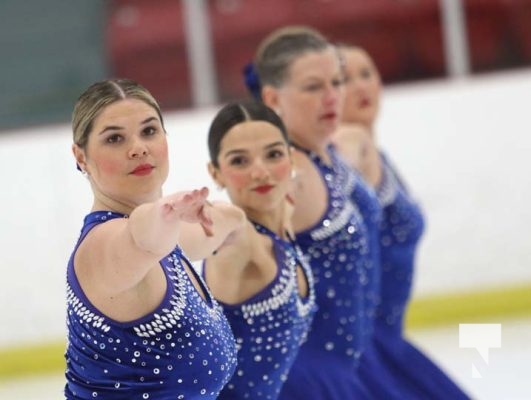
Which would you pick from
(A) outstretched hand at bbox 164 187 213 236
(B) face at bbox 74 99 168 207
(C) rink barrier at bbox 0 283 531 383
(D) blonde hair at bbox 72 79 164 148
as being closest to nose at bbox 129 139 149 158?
(B) face at bbox 74 99 168 207

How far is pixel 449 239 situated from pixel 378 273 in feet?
9.85

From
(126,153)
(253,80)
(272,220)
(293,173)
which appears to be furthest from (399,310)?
(126,153)

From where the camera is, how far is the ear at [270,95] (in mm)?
4445

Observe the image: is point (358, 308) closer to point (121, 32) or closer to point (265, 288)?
point (265, 288)

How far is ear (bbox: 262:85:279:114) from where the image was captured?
4445mm

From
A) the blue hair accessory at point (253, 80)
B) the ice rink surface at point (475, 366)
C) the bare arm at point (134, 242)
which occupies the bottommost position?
the ice rink surface at point (475, 366)

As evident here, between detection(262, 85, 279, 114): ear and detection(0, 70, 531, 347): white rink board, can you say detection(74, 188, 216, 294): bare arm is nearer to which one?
detection(262, 85, 279, 114): ear

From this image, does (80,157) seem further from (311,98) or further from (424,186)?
(424,186)

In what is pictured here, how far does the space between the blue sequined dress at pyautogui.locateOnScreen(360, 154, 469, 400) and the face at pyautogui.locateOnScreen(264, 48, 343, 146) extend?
2.58ft

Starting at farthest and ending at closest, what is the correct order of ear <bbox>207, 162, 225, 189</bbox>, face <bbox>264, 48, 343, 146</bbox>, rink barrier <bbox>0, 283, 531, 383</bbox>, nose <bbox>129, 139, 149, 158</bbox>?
rink barrier <bbox>0, 283, 531, 383</bbox> < face <bbox>264, 48, 343, 146</bbox> < ear <bbox>207, 162, 225, 189</bbox> < nose <bbox>129, 139, 149, 158</bbox>

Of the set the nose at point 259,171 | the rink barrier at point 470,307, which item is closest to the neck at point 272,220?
the nose at point 259,171

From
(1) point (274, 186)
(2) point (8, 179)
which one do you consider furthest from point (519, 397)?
(2) point (8, 179)

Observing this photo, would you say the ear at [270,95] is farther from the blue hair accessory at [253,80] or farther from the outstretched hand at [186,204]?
the outstretched hand at [186,204]

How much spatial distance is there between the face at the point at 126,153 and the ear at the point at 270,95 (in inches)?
62.6
